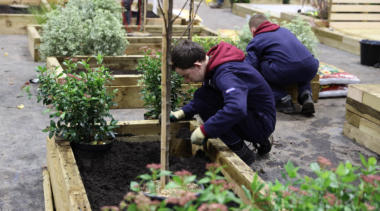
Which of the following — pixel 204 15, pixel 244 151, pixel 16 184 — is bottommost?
pixel 16 184

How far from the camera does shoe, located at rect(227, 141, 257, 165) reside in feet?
10.1

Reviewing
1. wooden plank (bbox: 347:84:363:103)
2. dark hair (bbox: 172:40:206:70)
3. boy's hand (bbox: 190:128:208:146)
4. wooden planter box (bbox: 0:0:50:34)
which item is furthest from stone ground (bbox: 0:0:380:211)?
wooden planter box (bbox: 0:0:50:34)

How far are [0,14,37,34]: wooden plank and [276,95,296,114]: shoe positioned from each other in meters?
5.92

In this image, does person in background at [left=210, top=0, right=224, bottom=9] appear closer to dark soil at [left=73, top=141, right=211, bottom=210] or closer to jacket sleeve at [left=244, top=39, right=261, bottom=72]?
jacket sleeve at [left=244, top=39, right=261, bottom=72]

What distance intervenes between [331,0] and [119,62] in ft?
19.3

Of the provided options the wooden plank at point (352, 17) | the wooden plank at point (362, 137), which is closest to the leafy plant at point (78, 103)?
the wooden plank at point (362, 137)

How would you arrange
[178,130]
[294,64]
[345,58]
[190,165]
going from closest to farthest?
[190,165] < [178,130] < [294,64] < [345,58]

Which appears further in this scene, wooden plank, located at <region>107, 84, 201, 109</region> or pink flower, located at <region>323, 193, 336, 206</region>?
wooden plank, located at <region>107, 84, 201, 109</region>

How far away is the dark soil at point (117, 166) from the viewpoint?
235 cm

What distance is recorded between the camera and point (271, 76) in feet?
15.5

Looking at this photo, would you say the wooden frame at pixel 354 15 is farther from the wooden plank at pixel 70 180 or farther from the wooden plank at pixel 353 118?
the wooden plank at pixel 70 180

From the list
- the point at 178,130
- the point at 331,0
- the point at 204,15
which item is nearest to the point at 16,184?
the point at 178,130

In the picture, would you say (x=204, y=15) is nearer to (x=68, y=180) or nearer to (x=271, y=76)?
(x=271, y=76)

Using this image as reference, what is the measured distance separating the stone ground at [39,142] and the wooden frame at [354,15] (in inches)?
191
